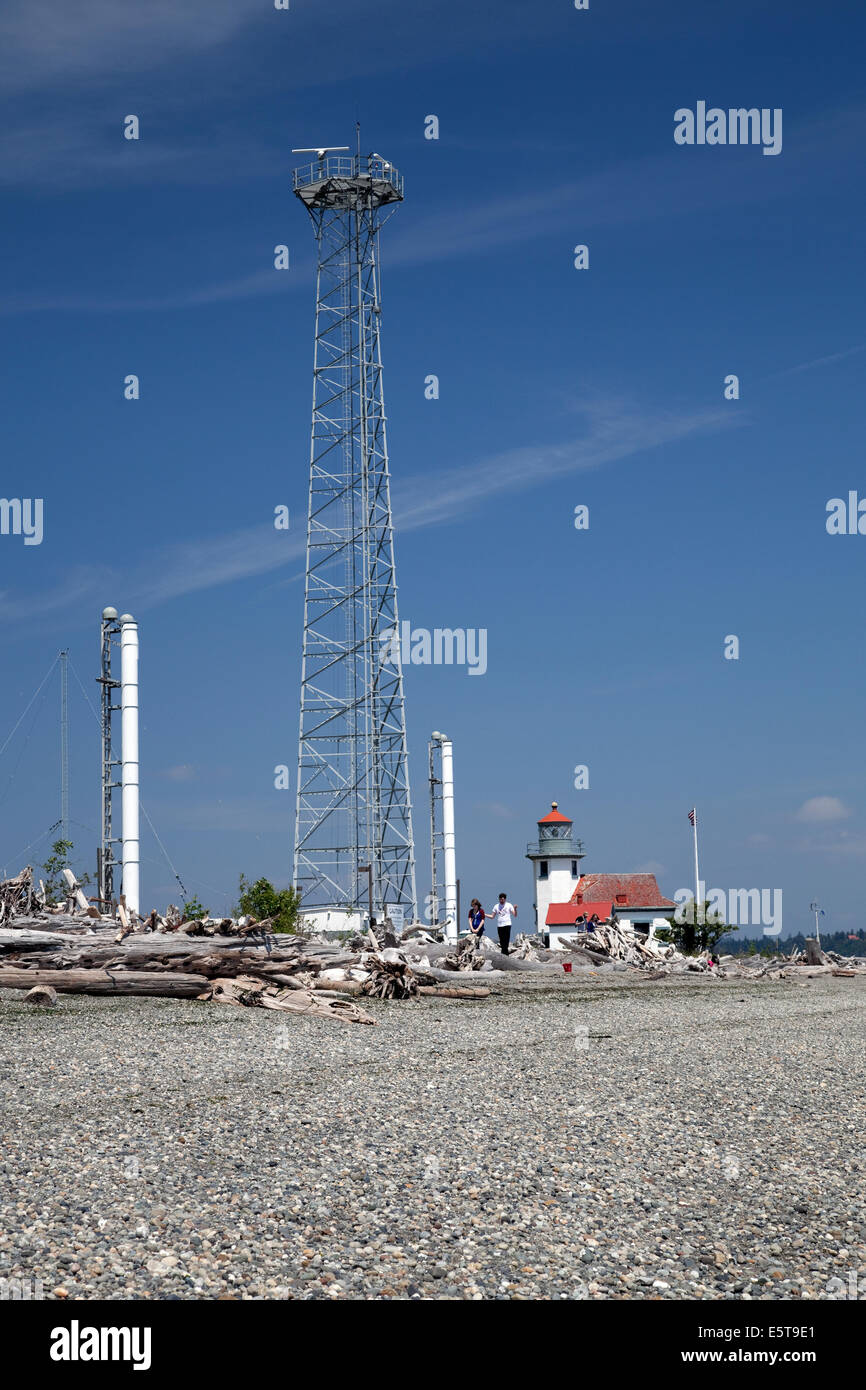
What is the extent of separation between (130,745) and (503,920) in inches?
704

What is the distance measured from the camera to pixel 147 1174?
822 cm

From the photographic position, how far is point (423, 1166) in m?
8.75

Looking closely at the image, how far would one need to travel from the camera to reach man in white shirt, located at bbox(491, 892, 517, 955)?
32.2m

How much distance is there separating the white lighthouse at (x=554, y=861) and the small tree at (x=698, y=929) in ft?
103

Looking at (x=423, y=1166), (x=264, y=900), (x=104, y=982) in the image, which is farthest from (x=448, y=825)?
(x=423, y=1166)

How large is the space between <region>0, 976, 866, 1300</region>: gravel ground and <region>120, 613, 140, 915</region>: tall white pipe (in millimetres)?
27586

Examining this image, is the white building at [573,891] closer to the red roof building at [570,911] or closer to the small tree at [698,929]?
the red roof building at [570,911]

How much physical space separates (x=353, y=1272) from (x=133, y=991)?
14956 millimetres

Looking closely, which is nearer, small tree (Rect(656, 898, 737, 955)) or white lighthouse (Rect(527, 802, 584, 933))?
small tree (Rect(656, 898, 737, 955))

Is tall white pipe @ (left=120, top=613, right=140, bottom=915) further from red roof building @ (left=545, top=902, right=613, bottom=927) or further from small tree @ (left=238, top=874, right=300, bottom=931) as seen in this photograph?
red roof building @ (left=545, top=902, right=613, bottom=927)

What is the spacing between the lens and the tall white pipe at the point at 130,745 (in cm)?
4372

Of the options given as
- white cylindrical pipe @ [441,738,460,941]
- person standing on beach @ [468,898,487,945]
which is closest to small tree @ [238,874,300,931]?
white cylindrical pipe @ [441,738,460,941]
